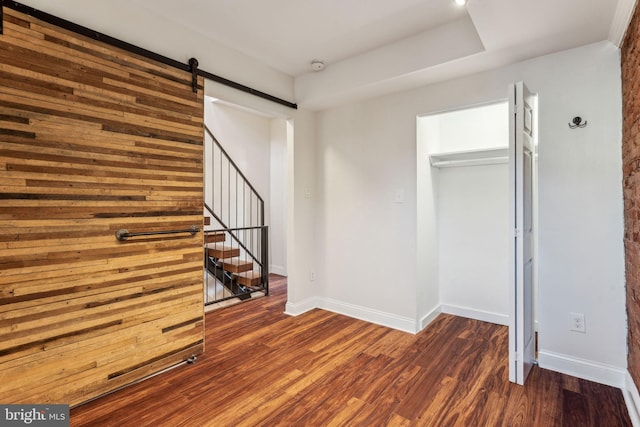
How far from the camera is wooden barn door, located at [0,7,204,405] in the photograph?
1.70 meters

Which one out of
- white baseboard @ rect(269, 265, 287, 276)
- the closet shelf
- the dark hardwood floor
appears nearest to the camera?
the dark hardwood floor

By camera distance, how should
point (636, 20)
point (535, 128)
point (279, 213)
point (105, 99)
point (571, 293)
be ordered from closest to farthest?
point (636, 20) → point (105, 99) → point (571, 293) → point (535, 128) → point (279, 213)

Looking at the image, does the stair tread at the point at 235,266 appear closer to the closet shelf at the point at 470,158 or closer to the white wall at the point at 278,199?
the white wall at the point at 278,199

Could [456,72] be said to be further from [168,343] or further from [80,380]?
[80,380]

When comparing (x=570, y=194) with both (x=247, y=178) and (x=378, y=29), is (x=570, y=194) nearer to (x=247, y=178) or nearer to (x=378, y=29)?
(x=378, y=29)

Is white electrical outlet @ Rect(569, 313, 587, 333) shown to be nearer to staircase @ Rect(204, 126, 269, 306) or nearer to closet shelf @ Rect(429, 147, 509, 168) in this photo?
closet shelf @ Rect(429, 147, 509, 168)

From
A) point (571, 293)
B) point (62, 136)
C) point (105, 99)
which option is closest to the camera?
point (62, 136)

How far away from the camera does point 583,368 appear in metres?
2.20

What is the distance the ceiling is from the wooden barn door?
1.09ft

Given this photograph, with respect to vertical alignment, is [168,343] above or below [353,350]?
above

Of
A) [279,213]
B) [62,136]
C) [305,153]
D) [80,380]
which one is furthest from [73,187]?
[279,213]

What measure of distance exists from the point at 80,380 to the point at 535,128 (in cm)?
366

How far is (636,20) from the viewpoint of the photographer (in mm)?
1703

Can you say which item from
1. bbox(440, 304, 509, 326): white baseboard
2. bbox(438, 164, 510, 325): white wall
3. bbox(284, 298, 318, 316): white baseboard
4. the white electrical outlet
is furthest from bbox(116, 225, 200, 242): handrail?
the white electrical outlet
